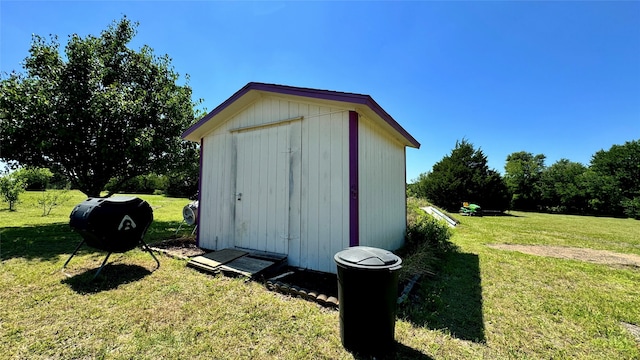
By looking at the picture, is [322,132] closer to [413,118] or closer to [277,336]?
[277,336]

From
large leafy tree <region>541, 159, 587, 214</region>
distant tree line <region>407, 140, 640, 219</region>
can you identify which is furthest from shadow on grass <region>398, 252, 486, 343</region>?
large leafy tree <region>541, 159, 587, 214</region>

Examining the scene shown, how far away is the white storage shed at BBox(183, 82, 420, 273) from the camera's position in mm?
4062

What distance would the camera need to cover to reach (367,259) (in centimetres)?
220

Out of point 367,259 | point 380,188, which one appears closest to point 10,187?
point 380,188

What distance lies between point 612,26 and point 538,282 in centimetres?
885

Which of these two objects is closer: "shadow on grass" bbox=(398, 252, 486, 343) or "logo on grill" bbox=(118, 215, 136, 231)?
"shadow on grass" bbox=(398, 252, 486, 343)

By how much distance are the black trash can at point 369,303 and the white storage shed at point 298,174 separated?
170cm

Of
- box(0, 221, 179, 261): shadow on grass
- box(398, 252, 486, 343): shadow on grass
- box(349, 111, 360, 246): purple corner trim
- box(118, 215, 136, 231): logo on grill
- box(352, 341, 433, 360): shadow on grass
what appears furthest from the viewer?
box(0, 221, 179, 261): shadow on grass

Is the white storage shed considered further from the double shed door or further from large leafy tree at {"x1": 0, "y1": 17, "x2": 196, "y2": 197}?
large leafy tree at {"x1": 0, "y1": 17, "x2": 196, "y2": 197}

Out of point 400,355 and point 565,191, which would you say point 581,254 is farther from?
point 565,191

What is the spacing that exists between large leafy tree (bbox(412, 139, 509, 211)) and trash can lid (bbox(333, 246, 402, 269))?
19.0 metres

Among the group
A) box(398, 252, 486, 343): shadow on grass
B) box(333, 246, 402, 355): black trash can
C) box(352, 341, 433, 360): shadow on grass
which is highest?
box(333, 246, 402, 355): black trash can

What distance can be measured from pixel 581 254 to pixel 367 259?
7.52 m

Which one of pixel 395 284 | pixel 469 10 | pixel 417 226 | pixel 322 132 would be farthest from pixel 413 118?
pixel 395 284
